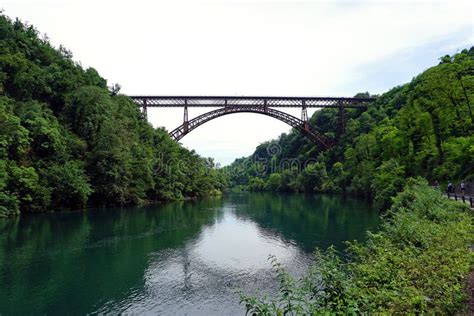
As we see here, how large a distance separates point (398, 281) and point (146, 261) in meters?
8.11

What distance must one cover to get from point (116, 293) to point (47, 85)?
82.6ft

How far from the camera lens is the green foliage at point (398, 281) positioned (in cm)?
519

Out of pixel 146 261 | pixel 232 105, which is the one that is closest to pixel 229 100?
pixel 232 105

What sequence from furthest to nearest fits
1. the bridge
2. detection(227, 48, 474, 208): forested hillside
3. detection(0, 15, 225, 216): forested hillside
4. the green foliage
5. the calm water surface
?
the bridge, detection(0, 15, 225, 216): forested hillside, detection(227, 48, 474, 208): forested hillside, the calm water surface, the green foliage

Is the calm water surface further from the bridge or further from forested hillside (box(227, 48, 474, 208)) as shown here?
the bridge

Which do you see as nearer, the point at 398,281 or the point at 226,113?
the point at 398,281

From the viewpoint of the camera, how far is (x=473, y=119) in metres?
17.3

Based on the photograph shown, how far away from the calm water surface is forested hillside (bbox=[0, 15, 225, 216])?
4.36 metres

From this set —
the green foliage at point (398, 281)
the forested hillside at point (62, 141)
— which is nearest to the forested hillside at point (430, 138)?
the green foliage at point (398, 281)

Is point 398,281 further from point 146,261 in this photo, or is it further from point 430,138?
point 430,138

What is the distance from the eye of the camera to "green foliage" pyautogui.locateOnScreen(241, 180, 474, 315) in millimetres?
5188

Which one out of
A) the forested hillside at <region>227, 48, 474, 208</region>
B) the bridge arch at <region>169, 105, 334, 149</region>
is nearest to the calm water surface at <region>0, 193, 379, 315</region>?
the forested hillside at <region>227, 48, 474, 208</region>

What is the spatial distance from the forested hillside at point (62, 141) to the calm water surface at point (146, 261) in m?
4.36

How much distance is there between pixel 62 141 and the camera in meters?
26.5
